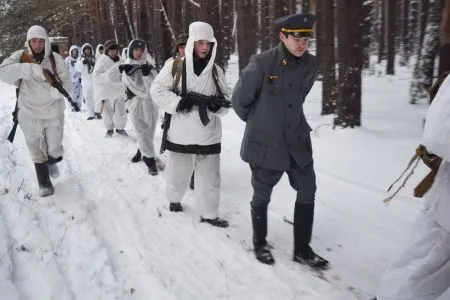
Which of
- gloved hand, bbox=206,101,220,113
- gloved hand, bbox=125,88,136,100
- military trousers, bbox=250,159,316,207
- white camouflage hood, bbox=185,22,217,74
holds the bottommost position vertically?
military trousers, bbox=250,159,316,207

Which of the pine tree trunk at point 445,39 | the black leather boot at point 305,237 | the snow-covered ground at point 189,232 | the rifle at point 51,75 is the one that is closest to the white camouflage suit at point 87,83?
the snow-covered ground at point 189,232

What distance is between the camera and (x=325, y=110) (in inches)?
379

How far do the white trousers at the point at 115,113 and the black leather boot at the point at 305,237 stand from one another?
642 cm

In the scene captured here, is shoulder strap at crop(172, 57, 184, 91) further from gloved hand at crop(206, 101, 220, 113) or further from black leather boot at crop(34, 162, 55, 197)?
black leather boot at crop(34, 162, 55, 197)

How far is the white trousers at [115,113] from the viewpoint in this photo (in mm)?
9266

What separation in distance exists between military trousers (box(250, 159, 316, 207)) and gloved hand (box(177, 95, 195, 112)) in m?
1.07

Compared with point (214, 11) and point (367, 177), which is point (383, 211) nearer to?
point (367, 177)

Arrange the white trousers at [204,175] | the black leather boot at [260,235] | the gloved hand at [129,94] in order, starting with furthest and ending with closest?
the gloved hand at [129,94] → the white trousers at [204,175] → the black leather boot at [260,235]

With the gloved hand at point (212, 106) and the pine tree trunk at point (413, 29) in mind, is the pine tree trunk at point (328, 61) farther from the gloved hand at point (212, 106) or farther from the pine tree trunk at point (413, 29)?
the pine tree trunk at point (413, 29)

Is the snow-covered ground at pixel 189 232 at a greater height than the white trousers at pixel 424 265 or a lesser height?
lesser

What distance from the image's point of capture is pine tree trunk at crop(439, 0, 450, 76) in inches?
189

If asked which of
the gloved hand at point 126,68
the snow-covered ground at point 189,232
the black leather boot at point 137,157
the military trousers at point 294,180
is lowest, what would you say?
the black leather boot at point 137,157

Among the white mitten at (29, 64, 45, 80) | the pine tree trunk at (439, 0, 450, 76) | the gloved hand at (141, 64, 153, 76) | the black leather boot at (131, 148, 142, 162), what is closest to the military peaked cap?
the pine tree trunk at (439, 0, 450, 76)

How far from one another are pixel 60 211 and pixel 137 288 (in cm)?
208
